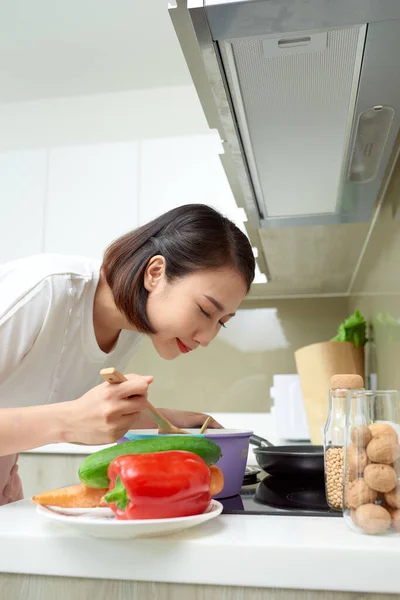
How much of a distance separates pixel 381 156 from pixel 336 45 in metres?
0.39

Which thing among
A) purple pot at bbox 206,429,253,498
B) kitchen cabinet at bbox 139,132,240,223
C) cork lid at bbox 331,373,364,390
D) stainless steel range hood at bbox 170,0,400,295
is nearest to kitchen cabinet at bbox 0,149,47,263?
kitchen cabinet at bbox 139,132,240,223

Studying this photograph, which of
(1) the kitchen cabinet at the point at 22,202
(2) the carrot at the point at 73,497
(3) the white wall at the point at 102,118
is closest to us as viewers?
(2) the carrot at the point at 73,497

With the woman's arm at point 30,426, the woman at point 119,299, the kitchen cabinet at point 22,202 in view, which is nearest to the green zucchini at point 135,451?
the woman's arm at point 30,426

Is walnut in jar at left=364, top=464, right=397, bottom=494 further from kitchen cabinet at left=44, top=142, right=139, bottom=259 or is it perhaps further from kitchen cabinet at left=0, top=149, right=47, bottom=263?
kitchen cabinet at left=0, top=149, right=47, bottom=263

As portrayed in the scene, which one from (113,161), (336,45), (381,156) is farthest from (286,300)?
(336,45)

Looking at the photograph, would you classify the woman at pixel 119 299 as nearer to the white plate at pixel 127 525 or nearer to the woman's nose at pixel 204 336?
the woman's nose at pixel 204 336

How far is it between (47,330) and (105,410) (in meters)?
0.37

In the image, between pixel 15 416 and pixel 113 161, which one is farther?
pixel 113 161

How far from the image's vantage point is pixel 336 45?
2.54ft

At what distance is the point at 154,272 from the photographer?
111cm

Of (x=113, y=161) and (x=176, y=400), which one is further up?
(x=113, y=161)

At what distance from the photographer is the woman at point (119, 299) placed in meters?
1.01

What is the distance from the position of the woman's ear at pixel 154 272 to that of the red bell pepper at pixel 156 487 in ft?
1.73

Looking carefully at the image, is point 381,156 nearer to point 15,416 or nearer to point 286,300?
point 15,416
